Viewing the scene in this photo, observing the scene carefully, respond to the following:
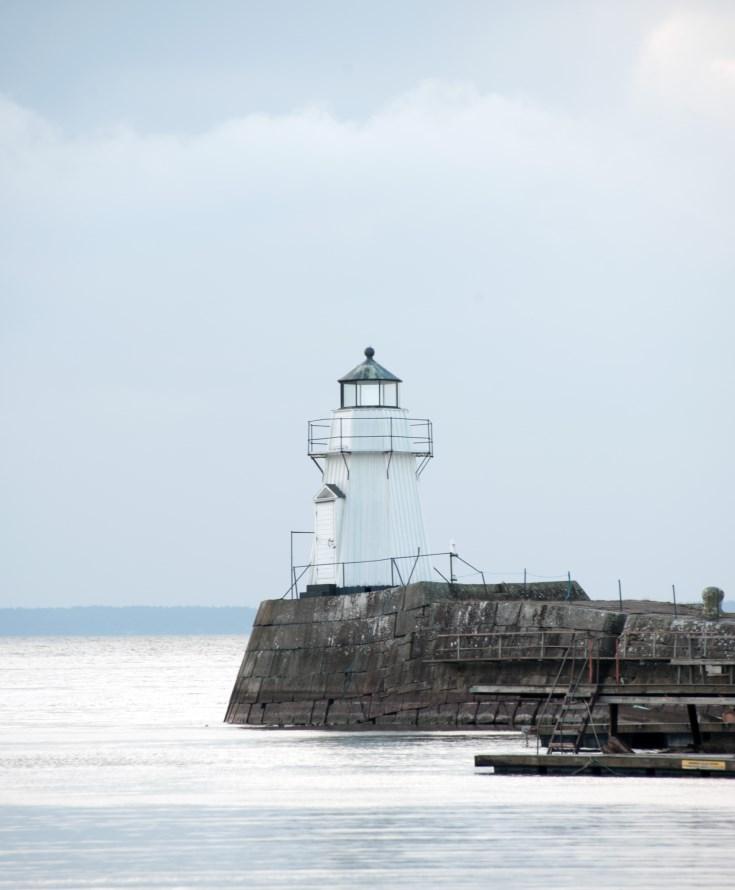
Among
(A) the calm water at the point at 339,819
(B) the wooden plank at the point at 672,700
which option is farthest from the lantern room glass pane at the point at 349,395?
(B) the wooden plank at the point at 672,700

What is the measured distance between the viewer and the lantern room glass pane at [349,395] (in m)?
40.5

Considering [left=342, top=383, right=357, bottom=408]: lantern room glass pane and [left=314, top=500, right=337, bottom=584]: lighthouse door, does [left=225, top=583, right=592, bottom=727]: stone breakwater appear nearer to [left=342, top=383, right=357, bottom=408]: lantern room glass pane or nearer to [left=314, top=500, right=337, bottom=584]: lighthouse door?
[left=314, top=500, right=337, bottom=584]: lighthouse door

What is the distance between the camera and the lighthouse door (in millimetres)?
40062

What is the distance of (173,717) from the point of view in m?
50.3

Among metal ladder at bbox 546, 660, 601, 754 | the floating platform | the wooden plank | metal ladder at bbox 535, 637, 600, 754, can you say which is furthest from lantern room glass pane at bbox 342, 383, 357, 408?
the wooden plank

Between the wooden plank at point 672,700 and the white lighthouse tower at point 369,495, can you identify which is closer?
the wooden plank at point 672,700

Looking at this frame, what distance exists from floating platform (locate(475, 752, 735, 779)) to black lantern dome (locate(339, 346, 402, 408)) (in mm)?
13999

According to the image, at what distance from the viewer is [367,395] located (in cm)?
4041

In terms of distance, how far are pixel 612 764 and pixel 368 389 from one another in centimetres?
1545

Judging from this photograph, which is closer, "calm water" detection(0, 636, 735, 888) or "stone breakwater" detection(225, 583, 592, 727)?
"calm water" detection(0, 636, 735, 888)

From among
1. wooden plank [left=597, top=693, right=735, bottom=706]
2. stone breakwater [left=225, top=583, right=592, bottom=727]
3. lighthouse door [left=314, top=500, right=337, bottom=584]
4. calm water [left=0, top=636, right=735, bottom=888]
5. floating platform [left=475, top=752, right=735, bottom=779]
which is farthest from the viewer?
lighthouse door [left=314, top=500, right=337, bottom=584]

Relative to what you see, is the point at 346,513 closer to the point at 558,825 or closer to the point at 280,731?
the point at 280,731

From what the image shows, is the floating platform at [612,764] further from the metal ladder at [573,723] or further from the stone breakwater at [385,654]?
the stone breakwater at [385,654]

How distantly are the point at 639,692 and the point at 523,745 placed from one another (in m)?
4.56
